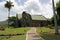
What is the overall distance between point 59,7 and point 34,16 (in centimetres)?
1308

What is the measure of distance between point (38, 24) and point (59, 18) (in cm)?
923

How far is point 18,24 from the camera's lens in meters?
80.4

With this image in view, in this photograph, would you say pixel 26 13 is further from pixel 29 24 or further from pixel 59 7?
pixel 59 7

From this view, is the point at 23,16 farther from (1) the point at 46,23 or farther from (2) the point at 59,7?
(2) the point at 59,7

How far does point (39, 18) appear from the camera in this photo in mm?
79062

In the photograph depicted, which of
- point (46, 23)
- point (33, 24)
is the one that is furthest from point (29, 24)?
point (46, 23)

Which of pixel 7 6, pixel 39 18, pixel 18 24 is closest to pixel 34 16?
pixel 39 18

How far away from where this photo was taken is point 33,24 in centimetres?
7719

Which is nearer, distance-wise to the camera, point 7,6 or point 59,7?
point 59,7

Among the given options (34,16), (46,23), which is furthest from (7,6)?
(46,23)

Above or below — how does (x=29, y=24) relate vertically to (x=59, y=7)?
below

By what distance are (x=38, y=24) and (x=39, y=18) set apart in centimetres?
298

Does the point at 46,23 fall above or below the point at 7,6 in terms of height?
below

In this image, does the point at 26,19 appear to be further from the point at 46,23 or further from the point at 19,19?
the point at 46,23
